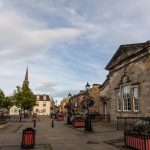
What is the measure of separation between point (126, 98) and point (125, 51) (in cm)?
506

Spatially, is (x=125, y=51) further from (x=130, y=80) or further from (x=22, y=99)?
(x=22, y=99)

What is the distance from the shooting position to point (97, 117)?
35.3 metres

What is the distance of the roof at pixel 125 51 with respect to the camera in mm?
22594

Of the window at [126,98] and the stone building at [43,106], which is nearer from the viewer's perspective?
the window at [126,98]

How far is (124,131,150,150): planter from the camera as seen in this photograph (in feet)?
33.5

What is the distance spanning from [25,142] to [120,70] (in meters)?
16.9

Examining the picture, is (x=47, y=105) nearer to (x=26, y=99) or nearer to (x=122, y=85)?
(x=26, y=99)

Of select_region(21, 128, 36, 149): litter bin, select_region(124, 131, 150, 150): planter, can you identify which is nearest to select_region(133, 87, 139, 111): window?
select_region(124, 131, 150, 150): planter

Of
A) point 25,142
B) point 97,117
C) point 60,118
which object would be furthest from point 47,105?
point 25,142

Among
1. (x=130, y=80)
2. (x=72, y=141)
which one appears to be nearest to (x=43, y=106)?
(x=130, y=80)

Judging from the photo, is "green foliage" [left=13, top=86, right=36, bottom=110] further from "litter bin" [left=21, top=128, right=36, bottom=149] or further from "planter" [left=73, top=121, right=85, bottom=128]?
"litter bin" [left=21, top=128, right=36, bottom=149]

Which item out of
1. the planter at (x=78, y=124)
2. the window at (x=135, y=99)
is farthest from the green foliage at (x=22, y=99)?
the window at (x=135, y=99)

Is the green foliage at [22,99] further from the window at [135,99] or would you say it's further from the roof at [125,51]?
the window at [135,99]

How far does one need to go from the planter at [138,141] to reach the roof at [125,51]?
1183cm
